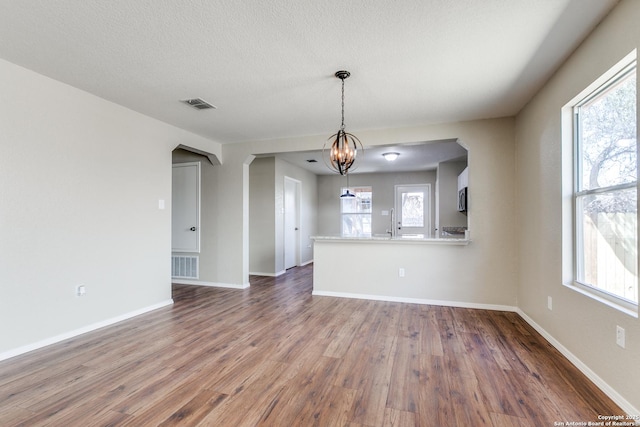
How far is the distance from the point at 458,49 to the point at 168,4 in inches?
81.7

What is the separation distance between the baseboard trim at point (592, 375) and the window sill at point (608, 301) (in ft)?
1.71

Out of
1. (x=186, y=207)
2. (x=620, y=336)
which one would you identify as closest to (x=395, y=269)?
(x=620, y=336)

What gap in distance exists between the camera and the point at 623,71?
Result: 199 cm

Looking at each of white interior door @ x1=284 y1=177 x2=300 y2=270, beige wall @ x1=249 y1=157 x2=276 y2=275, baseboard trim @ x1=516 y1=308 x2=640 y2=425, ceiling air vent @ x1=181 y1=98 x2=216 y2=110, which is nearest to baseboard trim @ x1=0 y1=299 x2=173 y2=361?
beige wall @ x1=249 y1=157 x2=276 y2=275

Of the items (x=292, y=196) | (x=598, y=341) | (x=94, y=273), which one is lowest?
(x=598, y=341)

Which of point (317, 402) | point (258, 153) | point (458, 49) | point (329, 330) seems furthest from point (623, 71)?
point (258, 153)

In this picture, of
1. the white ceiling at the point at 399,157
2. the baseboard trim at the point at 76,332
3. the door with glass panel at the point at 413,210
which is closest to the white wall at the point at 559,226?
the white ceiling at the point at 399,157

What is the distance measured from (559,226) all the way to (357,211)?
590 centimetres

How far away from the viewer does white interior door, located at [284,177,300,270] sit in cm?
692

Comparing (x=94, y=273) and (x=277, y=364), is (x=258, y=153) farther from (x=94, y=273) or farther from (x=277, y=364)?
(x=277, y=364)

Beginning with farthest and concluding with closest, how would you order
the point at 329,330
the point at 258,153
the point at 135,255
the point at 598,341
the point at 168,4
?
1. the point at 258,153
2. the point at 135,255
3. the point at 329,330
4. the point at 598,341
5. the point at 168,4

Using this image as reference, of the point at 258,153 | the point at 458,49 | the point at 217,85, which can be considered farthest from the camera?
the point at 258,153

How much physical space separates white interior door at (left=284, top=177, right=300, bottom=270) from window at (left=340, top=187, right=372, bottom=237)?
1.61m

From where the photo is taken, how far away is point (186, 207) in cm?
554
